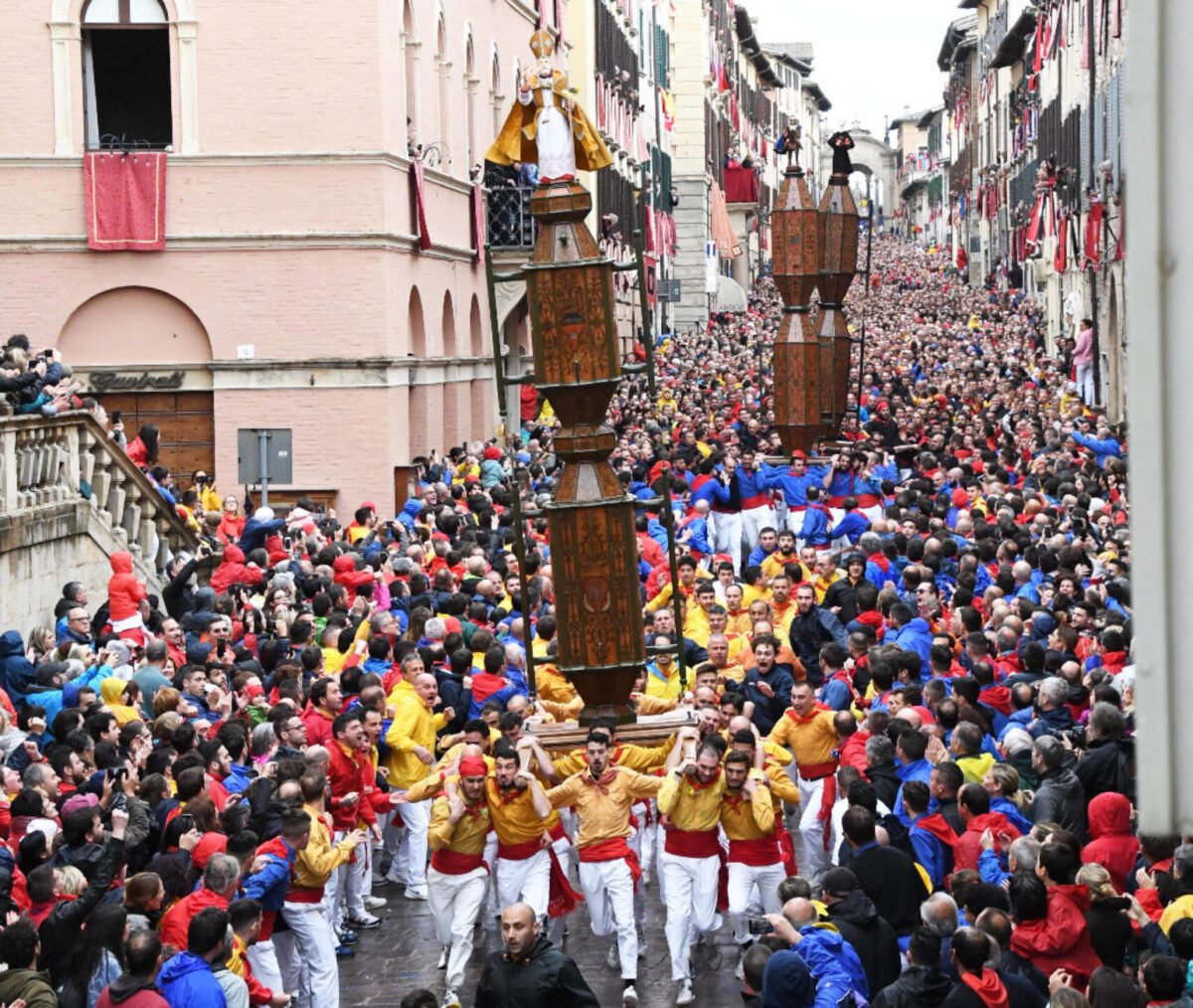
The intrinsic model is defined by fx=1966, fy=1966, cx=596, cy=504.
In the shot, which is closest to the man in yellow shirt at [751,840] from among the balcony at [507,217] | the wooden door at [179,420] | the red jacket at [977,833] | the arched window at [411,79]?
the red jacket at [977,833]

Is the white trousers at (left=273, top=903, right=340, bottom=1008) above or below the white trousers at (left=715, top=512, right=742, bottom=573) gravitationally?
below

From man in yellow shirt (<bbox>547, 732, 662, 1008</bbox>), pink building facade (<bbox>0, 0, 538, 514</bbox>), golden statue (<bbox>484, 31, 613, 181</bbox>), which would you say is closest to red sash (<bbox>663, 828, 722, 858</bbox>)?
man in yellow shirt (<bbox>547, 732, 662, 1008</bbox>)

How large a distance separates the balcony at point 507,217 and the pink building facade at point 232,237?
7.47 meters

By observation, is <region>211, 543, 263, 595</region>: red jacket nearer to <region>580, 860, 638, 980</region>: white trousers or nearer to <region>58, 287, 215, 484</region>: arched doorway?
<region>580, 860, 638, 980</region>: white trousers

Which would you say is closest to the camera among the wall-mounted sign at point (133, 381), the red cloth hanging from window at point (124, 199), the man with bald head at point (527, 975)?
the man with bald head at point (527, 975)

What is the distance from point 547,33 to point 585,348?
2.14m

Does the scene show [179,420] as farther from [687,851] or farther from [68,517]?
[687,851]

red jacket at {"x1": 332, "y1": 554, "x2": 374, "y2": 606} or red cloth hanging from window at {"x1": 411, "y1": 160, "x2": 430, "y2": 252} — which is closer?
red jacket at {"x1": 332, "y1": 554, "x2": 374, "y2": 606}

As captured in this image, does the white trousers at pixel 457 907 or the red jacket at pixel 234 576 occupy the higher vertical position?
the red jacket at pixel 234 576

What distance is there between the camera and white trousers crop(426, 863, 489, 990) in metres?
11.4

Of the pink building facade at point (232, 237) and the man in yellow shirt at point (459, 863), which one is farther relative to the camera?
the pink building facade at point (232, 237)

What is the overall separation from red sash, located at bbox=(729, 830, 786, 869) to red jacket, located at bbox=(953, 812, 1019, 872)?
1.89 m

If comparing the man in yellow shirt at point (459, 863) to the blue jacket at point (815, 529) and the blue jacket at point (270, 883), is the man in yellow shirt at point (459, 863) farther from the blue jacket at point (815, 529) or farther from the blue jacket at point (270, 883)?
the blue jacket at point (815, 529)

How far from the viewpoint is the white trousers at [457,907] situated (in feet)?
37.5
